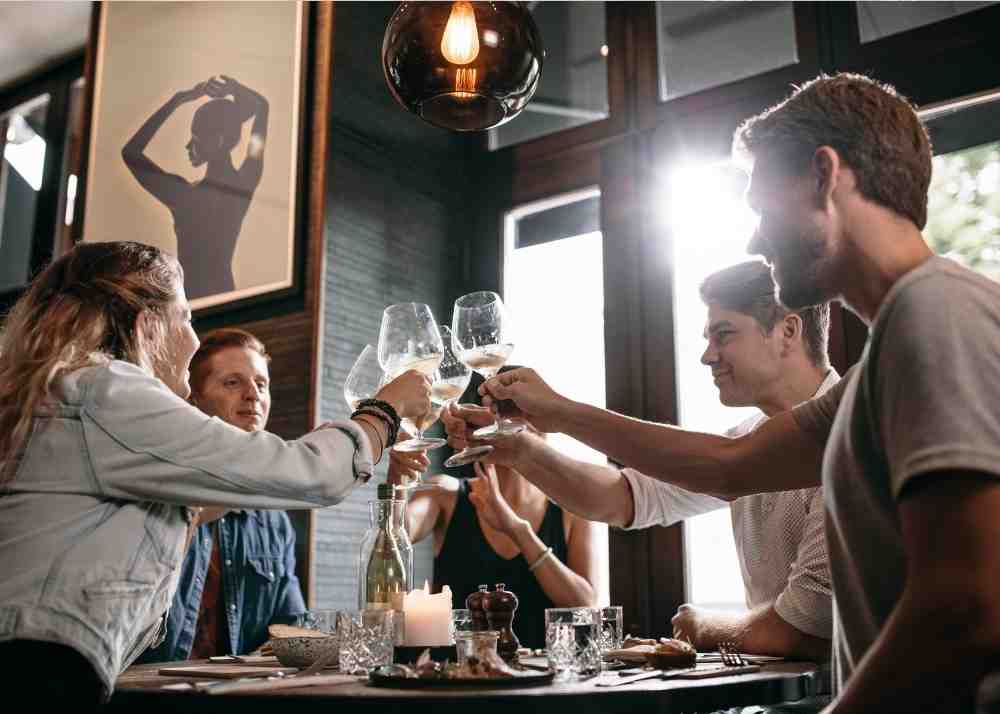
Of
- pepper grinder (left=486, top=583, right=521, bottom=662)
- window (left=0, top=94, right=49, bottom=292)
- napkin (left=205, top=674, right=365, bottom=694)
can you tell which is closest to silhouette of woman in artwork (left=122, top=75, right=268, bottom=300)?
window (left=0, top=94, right=49, bottom=292)

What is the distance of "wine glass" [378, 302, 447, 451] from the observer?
5.96 ft

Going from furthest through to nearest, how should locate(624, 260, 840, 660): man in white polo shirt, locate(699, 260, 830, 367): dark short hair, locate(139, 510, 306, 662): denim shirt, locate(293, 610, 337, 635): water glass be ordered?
1. locate(139, 510, 306, 662): denim shirt
2. locate(699, 260, 830, 367): dark short hair
3. locate(624, 260, 840, 660): man in white polo shirt
4. locate(293, 610, 337, 635): water glass

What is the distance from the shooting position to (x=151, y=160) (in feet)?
13.3

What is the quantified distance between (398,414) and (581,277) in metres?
2.00

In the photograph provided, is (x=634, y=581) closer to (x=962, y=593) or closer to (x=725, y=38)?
(x=725, y=38)

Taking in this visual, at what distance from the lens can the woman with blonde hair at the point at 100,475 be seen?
4.09ft

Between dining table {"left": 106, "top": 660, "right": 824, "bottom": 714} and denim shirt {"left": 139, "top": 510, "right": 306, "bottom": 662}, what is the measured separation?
1101 mm

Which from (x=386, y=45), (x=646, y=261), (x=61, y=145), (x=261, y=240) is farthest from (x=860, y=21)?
(x=61, y=145)

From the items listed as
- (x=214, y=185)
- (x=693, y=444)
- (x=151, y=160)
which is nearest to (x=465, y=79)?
(x=693, y=444)

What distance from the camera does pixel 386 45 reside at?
6.19 ft

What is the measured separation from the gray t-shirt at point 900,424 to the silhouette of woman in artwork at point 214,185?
9.73 ft

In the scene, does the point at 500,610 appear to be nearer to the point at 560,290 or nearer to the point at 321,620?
the point at 321,620

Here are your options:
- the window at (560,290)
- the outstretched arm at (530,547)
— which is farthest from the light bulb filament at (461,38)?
the window at (560,290)

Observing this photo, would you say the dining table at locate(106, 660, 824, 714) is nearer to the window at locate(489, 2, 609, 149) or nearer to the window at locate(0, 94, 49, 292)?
the window at locate(489, 2, 609, 149)
